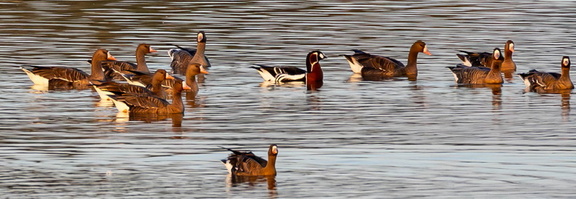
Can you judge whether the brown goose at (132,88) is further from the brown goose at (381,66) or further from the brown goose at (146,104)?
the brown goose at (381,66)

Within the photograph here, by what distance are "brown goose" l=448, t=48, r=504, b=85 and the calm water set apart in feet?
1.79

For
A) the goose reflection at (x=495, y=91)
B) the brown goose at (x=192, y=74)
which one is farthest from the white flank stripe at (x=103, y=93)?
the goose reflection at (x=495, y=91)

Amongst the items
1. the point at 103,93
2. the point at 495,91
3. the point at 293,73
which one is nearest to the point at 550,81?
the point at 495,91

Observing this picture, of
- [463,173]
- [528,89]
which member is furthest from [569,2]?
[463,173]

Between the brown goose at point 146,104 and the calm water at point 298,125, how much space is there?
232 mm

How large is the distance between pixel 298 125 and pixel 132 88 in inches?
162

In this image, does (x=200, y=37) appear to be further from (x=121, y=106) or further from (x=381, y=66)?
(x=121, y=106)

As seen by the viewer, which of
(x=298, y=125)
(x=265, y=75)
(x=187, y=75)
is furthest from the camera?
(x=265, y=75)

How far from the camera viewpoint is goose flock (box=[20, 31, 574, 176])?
24141 mm

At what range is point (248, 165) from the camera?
17328 millimetres

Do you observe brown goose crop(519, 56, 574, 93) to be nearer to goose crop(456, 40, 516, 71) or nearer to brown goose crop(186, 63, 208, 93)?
goose crop(456, 40, 516, 71)

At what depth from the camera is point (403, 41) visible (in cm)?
3894

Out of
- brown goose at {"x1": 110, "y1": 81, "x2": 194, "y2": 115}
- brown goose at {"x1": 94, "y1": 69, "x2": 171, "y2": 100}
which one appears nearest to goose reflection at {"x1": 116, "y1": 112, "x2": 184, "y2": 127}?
brown goose at {"x1": 110, "y1": 81, "x2": 194, "y2": 115}

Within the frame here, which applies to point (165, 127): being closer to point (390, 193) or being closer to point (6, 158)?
point (6, 158)
